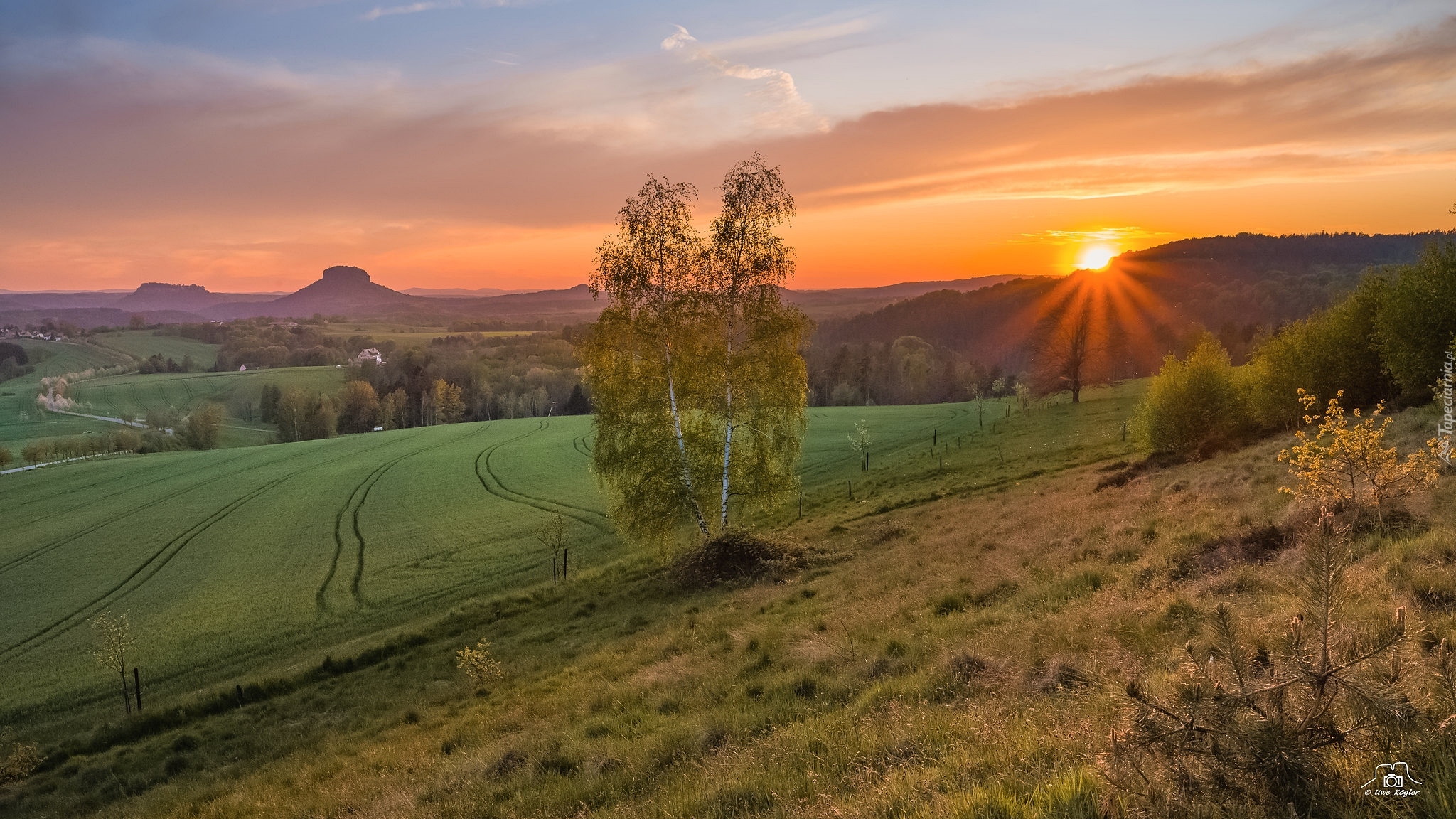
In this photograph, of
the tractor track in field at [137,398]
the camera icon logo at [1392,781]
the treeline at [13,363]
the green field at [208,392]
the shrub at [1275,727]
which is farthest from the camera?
the treeline at [13,363]

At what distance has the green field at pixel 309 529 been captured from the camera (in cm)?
3553

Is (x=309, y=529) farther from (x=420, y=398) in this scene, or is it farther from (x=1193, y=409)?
(x=420, y=398)

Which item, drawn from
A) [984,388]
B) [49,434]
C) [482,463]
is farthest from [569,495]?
[49,434]

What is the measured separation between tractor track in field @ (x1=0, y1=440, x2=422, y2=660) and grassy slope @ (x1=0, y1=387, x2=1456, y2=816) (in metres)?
14.6

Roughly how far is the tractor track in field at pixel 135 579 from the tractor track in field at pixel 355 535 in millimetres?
10138

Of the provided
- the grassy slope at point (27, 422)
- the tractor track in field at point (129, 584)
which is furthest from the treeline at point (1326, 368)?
the grassy slope at point (27, 422)

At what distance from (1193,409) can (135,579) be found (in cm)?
7391

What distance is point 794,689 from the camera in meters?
11.4

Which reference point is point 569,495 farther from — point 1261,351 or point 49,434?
point 49,434

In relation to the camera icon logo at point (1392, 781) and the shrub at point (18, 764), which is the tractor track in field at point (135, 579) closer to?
the shrub at point (18, 764)

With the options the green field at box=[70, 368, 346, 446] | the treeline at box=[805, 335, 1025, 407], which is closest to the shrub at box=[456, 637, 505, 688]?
the treeline at box=[805, 335, 1025, 407]

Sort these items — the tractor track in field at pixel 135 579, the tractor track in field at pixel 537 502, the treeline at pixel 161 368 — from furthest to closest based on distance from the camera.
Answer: the treeline at pixel 161 368 → the tractor track in field at pixel 537 502 → the tractor track in field at pixel 135 579

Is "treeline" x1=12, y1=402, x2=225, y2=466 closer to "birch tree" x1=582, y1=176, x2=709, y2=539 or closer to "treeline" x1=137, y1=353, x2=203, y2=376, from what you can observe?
"treeline" x1=137, y1=353, x2=203, y2=376

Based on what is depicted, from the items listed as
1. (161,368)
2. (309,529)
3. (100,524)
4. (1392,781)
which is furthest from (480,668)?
(161,368)
